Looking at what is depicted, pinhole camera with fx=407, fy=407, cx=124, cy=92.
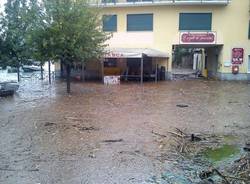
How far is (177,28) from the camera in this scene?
34281mm

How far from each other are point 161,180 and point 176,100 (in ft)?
43.6

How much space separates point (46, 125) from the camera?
13562 mm

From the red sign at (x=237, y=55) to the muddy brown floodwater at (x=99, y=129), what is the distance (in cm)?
1153

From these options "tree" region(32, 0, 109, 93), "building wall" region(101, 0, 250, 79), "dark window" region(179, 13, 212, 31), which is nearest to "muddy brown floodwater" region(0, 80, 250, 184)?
"tree" region(32, 0, 109, 93)

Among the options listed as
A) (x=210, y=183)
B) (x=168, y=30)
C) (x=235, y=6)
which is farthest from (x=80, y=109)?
(x=235, y=6)

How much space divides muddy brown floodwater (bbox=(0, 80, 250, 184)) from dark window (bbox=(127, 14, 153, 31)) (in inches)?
490

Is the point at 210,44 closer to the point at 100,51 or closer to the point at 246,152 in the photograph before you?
the point at 100,51

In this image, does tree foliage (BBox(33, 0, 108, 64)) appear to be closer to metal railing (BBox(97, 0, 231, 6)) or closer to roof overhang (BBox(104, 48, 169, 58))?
roof overhang (BBox(104, 48, 169, 58))

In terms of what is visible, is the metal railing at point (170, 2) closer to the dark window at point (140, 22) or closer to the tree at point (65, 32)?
the dark window at point (140, 22)

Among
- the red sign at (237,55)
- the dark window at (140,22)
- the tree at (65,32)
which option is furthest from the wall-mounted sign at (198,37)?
the tree at (65,32)

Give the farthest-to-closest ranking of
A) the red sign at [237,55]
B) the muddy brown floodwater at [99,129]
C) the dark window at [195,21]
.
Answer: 1. the red sign at [237,55]
2. the dark window at [195,21]
3. the muddy brown floodwater at [99,129]

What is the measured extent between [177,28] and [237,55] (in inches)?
218

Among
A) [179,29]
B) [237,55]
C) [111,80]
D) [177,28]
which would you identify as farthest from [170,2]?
[111,80]

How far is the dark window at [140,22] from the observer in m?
34.4
